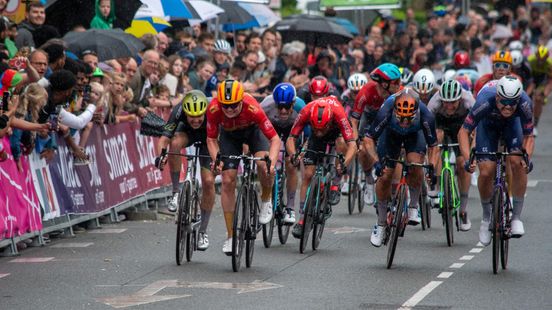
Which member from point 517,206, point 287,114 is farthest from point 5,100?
point 517,206

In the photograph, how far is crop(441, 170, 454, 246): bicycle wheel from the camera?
15.0m

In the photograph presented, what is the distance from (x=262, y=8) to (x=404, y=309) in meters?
17.5

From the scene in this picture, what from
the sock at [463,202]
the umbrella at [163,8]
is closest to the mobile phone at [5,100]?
the sock at [463,202]

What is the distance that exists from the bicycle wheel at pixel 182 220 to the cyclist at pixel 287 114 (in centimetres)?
185

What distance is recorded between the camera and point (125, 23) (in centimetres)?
1988

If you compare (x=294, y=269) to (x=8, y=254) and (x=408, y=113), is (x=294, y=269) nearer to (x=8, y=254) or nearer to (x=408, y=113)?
(x=408, y=113)

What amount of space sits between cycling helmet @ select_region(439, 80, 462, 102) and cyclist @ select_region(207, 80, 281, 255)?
268cm

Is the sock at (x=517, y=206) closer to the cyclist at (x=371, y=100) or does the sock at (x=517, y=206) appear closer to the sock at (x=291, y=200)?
the sock at (x=291, y=200)

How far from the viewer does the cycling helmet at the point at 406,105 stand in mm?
13602

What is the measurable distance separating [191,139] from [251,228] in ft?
5.20

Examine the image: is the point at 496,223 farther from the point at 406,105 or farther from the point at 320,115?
the point at 320,115

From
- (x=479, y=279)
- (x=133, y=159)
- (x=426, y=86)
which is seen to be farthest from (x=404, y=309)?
(x=133, y=159)

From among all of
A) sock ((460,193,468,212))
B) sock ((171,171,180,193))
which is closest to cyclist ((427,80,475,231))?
sock ((460,193,468,212))

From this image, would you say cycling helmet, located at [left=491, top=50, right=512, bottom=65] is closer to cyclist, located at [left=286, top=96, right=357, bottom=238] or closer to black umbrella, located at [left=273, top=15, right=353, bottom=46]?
cyclist, located at [left=286, top=96, right=357, bottom=238]
